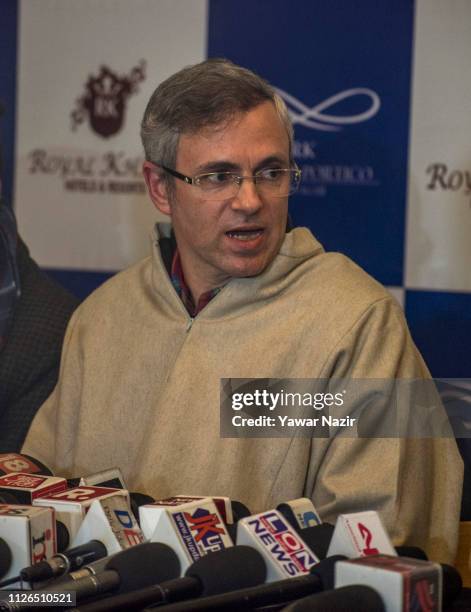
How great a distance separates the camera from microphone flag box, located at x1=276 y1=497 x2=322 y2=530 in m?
1.71

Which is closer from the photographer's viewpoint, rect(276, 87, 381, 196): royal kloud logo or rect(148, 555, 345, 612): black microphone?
rect(148, 555, 345, 612): black microphone

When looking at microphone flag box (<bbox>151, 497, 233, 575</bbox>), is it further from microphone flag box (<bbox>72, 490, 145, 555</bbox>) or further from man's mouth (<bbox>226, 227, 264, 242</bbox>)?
man's mouth (<bbox>226, 227, 264, 242</bbox>)

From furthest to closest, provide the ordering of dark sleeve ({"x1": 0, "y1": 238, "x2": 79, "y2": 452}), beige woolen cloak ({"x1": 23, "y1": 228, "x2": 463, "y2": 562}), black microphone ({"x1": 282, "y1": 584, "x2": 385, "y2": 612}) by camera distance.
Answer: dark sleeve ({"x1": 0, "y1": 238, "x2": 79, "y2": 452}) → beige woolen cloak ({"x1": 23, "y1": 228, "x2": 463, "y2": 562}) → black microphone ({"x1": 282, "y1": 584, "x2": 385, "y2": 612})

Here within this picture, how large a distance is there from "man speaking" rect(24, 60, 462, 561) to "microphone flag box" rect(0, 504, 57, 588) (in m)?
0.72

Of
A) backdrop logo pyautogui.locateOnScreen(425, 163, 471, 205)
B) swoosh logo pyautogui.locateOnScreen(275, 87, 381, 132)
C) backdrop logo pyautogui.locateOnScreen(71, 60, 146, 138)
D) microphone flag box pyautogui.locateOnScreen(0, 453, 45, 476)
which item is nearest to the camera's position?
microphone flag box pyautogui.locateOnScreen(0, 453, 45, 476)

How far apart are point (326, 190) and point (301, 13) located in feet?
1.93

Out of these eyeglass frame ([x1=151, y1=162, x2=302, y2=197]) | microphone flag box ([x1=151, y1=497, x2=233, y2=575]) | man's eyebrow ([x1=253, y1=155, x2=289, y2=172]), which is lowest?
microphone flag box ([x1=151, y1=497, x2=233, y2=575])

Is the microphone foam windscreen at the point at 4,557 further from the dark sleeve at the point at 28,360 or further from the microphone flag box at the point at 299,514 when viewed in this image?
the dark sleeve at the point at 28,360

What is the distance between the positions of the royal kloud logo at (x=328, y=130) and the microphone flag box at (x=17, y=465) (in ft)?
5.71

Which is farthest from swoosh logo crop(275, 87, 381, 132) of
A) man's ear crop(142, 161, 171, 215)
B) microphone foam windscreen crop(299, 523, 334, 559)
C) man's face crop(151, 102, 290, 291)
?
microphone foam windscreen crop(299, 523, 334, 559)

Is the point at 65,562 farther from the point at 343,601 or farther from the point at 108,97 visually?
the point at 108,97

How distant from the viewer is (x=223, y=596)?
1415 mm

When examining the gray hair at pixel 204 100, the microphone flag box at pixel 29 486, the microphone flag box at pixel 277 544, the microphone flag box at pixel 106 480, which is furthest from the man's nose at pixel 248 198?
the microphone flag box at pixel 277 544

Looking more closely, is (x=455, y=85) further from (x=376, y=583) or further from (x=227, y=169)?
(x=376, y=583)
